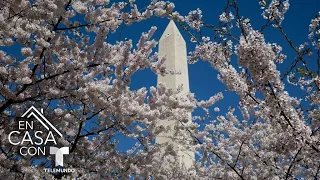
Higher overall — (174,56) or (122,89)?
(174,56)

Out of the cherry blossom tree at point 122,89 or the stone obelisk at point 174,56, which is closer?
the cherry blossom tree at point 122,89

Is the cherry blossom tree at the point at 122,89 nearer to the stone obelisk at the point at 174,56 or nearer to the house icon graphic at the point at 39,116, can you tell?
the house icon graphic at the point at 39,116

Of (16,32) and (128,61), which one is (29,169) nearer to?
(16,32)

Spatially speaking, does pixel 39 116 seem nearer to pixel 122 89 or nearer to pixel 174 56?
pixel 122 89

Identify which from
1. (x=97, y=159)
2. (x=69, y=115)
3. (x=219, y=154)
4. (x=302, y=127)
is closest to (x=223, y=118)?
(x=219, y=154)

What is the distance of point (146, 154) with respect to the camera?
4273mm

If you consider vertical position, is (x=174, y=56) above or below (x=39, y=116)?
above

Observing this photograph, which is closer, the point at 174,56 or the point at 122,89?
the point at 122,89

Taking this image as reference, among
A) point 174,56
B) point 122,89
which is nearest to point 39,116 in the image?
point 122,89

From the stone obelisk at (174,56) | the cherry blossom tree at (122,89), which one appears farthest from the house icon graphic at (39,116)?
the stone obelisk at (174,56)

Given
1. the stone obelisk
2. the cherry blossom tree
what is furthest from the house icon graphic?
the stone obelisk

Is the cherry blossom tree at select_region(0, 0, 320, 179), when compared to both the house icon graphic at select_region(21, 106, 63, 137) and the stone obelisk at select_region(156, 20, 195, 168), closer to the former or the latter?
the house icon graphic at select_region(21, 106, 63, 137)

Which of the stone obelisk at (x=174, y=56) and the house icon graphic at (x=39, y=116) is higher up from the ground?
the stone obelisk at (x=174, y=56)

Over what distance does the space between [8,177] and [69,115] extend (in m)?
0.92
